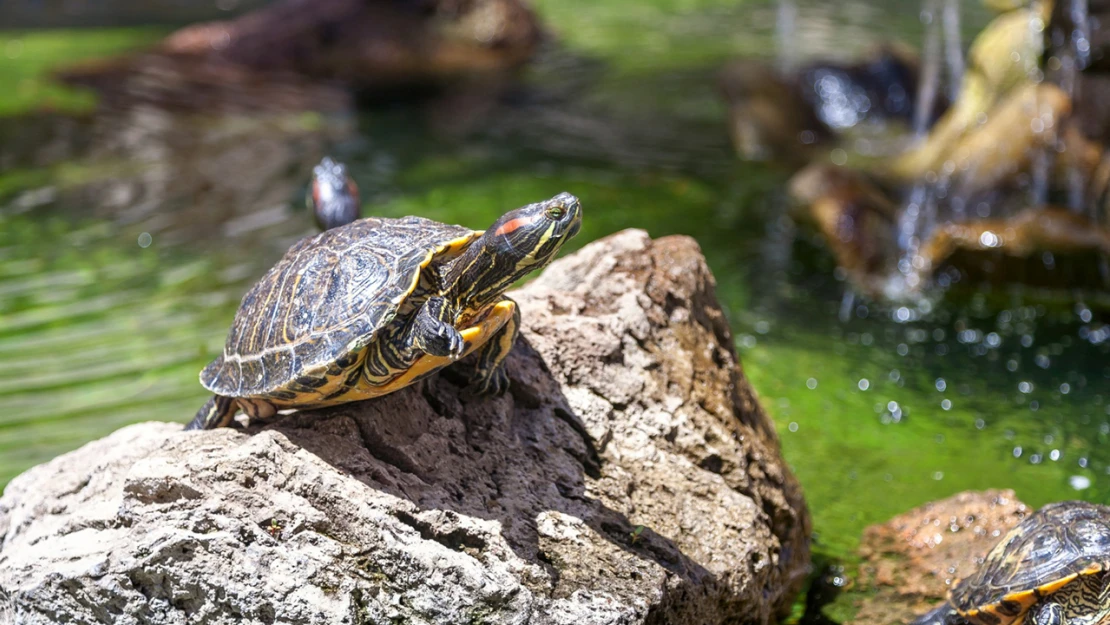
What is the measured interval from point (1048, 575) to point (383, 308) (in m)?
1.94

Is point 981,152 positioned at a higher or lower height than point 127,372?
higher

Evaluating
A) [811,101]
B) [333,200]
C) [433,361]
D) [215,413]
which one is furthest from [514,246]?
[811,101]

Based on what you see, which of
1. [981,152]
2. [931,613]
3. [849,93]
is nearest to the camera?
[931,613]

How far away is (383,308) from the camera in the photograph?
8.38 ft

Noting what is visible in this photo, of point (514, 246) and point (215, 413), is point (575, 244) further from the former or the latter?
point (514, 246)

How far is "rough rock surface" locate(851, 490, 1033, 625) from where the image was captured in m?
3.33

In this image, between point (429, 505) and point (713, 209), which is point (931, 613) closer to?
point (429, 505)

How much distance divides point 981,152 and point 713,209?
6.50 ft

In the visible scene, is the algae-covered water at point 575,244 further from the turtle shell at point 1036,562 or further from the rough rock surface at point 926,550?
the turtle shell at point 1036,562

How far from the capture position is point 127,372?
17.6 ft

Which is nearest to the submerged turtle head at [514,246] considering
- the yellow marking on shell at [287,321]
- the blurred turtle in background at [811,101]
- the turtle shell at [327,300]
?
the turtle shell at [327,300]

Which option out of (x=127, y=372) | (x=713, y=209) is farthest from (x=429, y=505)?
(x=713, y=209)

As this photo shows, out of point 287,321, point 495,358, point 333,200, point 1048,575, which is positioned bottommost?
point 1048,575

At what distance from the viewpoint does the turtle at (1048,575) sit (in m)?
2.76
